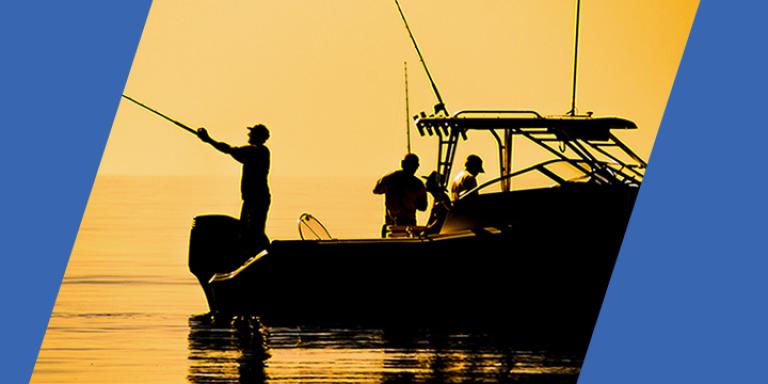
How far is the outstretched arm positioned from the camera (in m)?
10.6

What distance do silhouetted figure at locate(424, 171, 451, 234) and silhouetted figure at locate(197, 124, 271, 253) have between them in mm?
1175

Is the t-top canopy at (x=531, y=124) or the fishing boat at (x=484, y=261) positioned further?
the t-top canopy at (x=531, y=124)

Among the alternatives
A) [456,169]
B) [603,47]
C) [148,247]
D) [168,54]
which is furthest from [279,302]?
[168,54]

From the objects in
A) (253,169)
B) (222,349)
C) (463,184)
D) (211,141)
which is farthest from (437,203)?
(222,349)

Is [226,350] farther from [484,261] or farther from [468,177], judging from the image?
[468,177]

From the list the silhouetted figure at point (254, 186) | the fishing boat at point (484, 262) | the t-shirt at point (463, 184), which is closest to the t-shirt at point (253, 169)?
A: the silhouetted figure at point (254, 186)

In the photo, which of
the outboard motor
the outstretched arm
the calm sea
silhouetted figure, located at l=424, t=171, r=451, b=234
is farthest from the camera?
the outboard motor

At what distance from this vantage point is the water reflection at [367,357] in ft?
29.7

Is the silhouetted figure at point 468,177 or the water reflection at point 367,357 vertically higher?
the silhouetted figure at point 468,177

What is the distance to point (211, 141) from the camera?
1070 centimetres

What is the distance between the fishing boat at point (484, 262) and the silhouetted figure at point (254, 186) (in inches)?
31.4

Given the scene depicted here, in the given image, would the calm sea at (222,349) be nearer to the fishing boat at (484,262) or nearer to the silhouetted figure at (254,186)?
the fishing boat at (484,262)

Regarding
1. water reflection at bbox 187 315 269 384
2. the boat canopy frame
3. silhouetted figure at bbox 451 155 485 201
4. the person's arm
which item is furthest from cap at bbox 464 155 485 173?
water reflection at bbox 187 315 269 384

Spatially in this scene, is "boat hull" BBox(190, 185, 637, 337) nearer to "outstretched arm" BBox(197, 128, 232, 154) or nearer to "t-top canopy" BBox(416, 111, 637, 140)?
"t-top canopy" BBox(416, 111, 637, 140)
